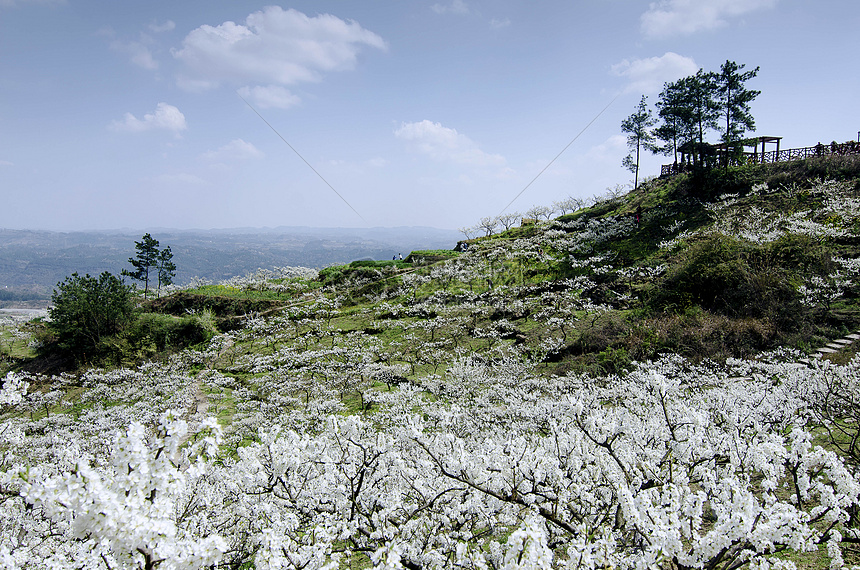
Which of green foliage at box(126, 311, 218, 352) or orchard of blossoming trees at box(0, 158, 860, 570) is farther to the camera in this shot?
green foliage at box(126, 311, 218, 352)

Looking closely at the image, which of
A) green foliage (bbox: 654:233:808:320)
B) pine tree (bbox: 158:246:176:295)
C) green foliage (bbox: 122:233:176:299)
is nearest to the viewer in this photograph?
green foliage (bbox: 654:233:808:320)

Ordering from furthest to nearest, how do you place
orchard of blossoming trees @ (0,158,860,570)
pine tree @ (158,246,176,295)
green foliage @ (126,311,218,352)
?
pine tree @ (158,246,176,295) < green foliage @ (126,311,218,352) < orchard of blossoming trees @ (0,158,860,570)

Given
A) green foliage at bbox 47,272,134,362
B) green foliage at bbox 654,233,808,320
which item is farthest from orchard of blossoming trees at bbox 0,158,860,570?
green foliage at bbox 47,272,134,362

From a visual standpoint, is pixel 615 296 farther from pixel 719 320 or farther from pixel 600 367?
pixel 600 367

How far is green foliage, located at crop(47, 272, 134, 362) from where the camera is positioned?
2178cm

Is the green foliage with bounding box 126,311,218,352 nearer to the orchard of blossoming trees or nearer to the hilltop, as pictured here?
the orchard of blossoming trees

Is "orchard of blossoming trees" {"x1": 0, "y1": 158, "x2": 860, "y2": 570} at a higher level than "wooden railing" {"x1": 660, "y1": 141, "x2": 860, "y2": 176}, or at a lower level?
lower

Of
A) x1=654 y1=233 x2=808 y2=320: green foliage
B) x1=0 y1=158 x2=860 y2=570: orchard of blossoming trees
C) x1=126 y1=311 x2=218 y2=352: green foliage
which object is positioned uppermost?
x1=654 y1=233 x2=808 y2=320: green foliage

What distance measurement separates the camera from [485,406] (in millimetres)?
10594

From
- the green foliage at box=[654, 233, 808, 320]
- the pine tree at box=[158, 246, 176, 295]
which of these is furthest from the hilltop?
→ the pine tree at box=[158, 246, 176, 295]

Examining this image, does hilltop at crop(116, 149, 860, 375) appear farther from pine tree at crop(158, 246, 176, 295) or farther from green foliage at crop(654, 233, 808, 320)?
pine tree at crop(158, 246, 176, 295)

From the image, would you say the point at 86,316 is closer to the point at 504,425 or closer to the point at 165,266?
the point at 165,266

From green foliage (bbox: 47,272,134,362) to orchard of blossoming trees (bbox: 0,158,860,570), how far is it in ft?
16.7

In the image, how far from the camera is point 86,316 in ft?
72.2
